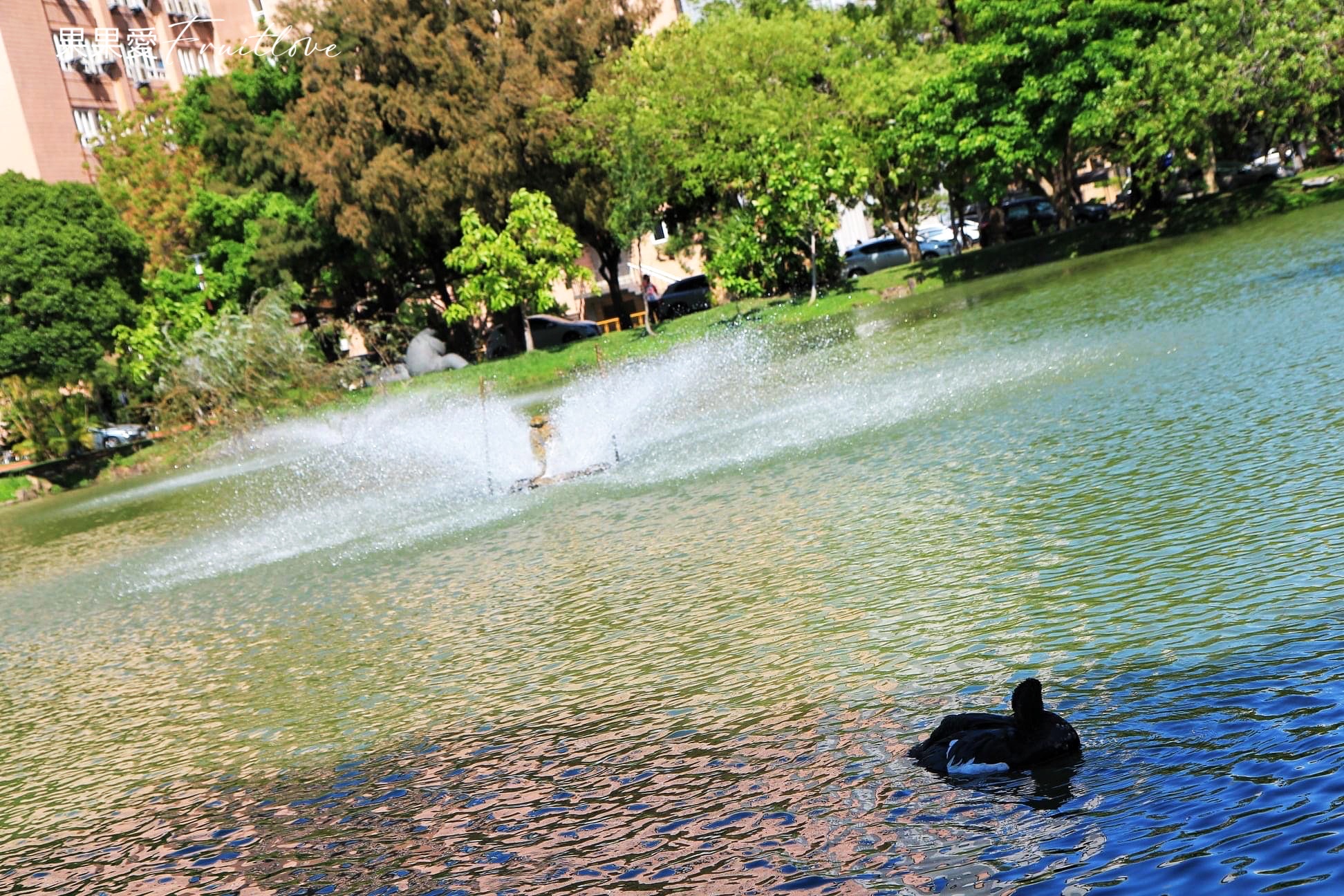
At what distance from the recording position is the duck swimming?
782 cm

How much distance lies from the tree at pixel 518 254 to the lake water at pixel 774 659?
1038 inches

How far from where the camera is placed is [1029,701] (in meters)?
7.83

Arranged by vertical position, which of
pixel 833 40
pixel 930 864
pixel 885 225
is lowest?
pixel 930 864

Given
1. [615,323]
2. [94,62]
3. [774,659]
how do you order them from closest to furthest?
[774,659], [615,323], [94,62]

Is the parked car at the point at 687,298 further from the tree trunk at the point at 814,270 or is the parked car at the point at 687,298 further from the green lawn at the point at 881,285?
the tree trunk at the point at 814,270

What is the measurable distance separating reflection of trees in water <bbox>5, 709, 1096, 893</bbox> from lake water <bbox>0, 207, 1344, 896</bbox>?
1.3 inches

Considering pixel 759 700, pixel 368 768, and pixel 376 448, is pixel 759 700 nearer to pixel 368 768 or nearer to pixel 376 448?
pixel 368 768

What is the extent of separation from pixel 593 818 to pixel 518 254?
141 ft

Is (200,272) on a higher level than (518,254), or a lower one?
higher

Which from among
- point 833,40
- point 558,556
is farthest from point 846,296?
point 558,556

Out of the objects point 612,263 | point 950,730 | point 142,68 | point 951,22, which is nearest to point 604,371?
point 612,263

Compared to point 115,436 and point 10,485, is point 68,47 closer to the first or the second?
point 115,436

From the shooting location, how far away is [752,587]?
13.5 m

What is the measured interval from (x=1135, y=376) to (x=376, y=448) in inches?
825
